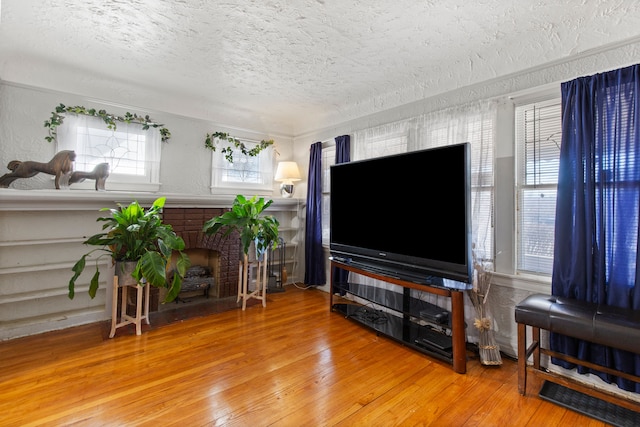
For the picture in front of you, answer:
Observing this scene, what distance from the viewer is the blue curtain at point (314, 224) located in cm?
443

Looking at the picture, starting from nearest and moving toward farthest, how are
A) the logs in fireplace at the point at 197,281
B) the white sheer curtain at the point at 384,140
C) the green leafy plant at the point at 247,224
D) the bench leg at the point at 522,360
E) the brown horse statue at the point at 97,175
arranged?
the bench leg at the point at 522,360
the brown horse statue at the point at 97,175
the white sheer curtain at the point at 384,140
the green leafy plant at the point at 247,224
the logs in fireplace at the point at 197,281

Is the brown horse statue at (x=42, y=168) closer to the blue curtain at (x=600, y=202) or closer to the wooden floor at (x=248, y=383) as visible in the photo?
the wooden floor at (x=248, y=383)

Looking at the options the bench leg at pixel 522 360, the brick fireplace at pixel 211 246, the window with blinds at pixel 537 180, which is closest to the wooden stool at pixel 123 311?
the brick fireplace at pixel 211 246

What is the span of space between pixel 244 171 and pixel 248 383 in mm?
3172

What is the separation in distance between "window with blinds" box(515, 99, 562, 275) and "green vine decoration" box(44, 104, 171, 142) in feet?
12.9

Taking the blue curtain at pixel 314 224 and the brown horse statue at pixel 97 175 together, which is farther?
the blue curtain at pixel 314 224

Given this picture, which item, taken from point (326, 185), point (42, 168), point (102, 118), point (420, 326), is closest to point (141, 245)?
point (42, 168)

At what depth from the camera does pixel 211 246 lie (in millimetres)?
3932

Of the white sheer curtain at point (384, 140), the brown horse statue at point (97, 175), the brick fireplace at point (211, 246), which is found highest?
the white sheer curtain at point (384, 140)

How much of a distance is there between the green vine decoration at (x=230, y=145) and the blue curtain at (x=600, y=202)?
146 inches

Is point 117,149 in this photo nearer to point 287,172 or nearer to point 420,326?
point 287,172

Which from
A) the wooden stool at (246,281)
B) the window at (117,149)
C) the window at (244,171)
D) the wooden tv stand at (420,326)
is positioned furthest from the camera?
the window at (244,171)

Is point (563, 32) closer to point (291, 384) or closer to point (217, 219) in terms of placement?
point (291, 384)

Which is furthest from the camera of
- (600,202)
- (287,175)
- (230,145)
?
(287,175)
